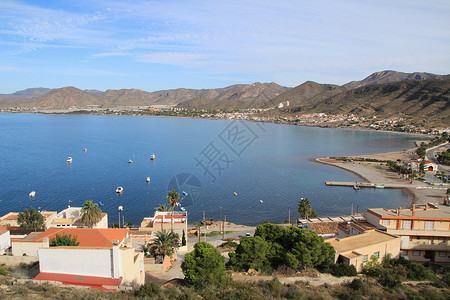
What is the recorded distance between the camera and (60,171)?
134ft

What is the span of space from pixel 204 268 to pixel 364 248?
615cm

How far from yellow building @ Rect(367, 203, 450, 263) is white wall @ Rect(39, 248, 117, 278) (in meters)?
11.9

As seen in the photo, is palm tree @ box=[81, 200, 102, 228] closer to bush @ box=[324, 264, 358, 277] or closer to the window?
bush @ box=[324, 264, 358, 277]

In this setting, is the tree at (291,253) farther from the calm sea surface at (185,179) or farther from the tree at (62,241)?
the calm sea surface at (185,179)

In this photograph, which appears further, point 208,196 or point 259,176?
point 259,176

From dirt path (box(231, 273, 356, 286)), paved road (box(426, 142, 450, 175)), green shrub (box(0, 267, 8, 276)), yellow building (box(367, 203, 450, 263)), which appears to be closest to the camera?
dirt path (box(231, 273, 356, 286))

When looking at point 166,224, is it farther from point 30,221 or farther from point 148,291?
point 148,291

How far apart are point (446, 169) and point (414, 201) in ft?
61.0

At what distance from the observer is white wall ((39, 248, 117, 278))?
10.2 metres

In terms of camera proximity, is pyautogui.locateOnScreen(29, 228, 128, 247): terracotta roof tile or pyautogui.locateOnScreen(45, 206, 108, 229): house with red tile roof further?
pyautogui.locateOnScreen(45, 206, 108, 229): house with red tile roof

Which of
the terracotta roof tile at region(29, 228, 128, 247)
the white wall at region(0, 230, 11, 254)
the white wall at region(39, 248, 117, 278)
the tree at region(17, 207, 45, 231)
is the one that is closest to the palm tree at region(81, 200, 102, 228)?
the tree at region(17, 207, 45, 231)

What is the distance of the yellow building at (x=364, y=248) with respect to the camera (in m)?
12.0

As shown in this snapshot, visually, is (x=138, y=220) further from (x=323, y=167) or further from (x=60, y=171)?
(x=323, y=167)

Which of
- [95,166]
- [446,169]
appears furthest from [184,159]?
[446,169]
